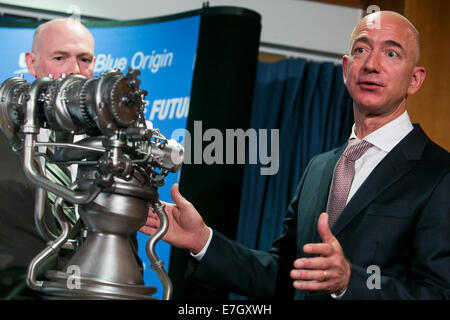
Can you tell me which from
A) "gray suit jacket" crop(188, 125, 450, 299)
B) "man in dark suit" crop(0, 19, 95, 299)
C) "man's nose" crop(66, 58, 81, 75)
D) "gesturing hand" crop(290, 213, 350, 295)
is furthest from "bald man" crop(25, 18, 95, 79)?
"gesturing hand" crop(290, 213, 350, 295)

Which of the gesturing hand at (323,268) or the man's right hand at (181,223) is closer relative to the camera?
the gesturing hand at (323,268)

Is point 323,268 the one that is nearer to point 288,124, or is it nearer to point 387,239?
point 387,239

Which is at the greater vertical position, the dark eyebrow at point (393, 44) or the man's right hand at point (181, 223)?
the dark eyebrow at point (393, 44)

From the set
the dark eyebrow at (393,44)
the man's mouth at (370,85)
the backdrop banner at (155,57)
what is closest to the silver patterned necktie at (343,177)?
the man's mouth at (370,85)

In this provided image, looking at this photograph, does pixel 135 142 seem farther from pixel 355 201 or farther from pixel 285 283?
pixel 285 283

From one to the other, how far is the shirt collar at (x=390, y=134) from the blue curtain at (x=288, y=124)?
1.86 m

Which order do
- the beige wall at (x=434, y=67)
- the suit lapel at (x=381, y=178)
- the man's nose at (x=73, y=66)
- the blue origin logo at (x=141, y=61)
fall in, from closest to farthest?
the suit lapel at (x=381, y=178) → the man's nose at (x=73, y=66) → the beige wall at (x=434, y=67) → the blue origin logo at (x=141, y=61)

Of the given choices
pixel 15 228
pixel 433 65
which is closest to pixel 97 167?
pixel 15 228

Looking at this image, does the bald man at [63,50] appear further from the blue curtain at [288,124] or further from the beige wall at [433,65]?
the blue curtain at [288,124]

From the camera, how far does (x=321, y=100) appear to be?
3.28m

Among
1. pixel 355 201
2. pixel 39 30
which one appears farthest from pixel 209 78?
pixel 355 201

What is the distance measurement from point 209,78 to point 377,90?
4.11 ft

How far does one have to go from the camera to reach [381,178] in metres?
1.23

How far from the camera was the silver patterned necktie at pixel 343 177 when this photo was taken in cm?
128
